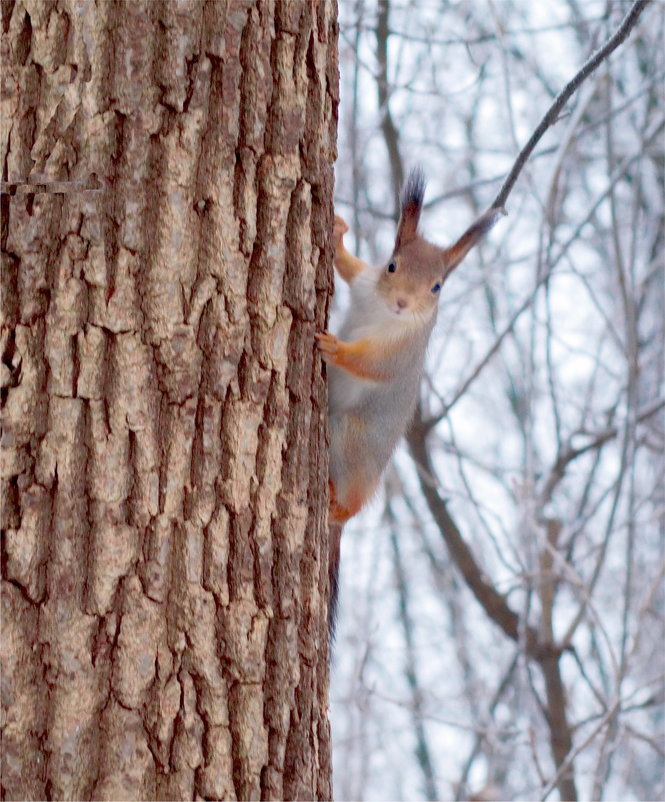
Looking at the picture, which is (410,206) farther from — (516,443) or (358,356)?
(516,443)

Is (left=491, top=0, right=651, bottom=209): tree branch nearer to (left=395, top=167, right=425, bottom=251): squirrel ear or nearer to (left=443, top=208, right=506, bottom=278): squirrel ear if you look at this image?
(left=443, top=208, right=506, bottom=278): squirrel ear

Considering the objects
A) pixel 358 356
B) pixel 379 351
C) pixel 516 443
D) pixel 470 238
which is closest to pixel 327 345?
pixel 358 356

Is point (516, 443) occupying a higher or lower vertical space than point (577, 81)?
higher

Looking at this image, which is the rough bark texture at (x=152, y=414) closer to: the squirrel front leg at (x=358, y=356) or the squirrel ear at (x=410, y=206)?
the squirrel front leg at (x=358, y=356)

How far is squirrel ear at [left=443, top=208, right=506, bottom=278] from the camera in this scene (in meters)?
2.10

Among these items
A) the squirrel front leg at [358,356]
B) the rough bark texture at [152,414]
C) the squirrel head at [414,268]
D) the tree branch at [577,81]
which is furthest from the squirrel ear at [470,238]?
the rough bark texture at [152,414]

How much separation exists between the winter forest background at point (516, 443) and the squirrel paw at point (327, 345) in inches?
40.4

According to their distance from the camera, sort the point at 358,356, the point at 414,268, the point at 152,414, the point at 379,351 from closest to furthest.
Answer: the point at 152,414 < the point at 358,356 < the point at 379,351 < the point at 414,268

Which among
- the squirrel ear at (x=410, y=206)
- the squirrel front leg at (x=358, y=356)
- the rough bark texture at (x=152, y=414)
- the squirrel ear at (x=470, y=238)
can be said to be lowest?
the rough bark texture at (x=152, y=414)

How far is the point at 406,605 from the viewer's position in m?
6.66

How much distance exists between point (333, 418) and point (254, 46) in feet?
2.83

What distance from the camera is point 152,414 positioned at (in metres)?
1.38

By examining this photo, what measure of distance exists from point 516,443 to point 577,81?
451 centimetres

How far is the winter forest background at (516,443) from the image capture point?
3285 millimetres
